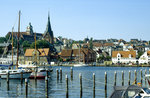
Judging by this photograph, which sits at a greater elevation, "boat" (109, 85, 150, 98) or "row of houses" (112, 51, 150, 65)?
"row of houses" (112, 51, 150, 65)

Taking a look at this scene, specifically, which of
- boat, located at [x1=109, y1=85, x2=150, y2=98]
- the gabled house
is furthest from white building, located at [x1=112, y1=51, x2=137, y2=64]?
boat, located at [x1=109, y1=85, x2=150, y2=98]

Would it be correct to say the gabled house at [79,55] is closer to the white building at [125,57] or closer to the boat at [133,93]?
the white building at [125,57]

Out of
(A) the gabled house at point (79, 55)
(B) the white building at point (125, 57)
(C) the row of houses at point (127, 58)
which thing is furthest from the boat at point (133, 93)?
(A) the gabled house at point (79, 55)

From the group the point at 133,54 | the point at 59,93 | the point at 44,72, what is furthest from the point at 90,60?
the point at 59,93

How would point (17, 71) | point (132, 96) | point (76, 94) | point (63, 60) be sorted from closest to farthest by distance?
point (132, 96)
point (76, 94)
point (17, 71)
point (63, 60)

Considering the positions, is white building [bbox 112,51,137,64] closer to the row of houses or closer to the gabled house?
the row of houses

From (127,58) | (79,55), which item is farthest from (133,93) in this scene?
(79,55)

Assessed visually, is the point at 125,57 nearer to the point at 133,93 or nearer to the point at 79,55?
the point at 79,55

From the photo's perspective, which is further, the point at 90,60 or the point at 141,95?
the point at 90,60

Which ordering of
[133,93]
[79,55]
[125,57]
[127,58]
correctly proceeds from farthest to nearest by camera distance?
1. [79,55]
2. [125,57]
3. [127,58]
4. [133,93]

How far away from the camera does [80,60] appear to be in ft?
613

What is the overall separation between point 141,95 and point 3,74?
4743 centimetres

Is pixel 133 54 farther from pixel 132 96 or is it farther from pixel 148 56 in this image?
pixel 132 96

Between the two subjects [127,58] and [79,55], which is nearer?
[127,58]
